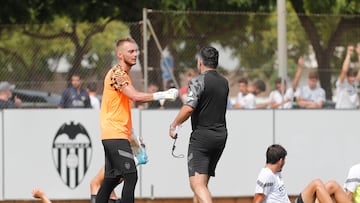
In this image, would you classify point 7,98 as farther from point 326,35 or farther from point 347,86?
point 347,86

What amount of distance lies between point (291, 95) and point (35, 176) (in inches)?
160

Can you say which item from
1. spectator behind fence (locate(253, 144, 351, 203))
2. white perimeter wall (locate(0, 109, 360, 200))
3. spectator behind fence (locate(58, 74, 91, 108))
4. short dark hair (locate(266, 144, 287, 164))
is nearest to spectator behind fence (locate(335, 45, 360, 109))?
white perimeter wall (locate(0, 109, 360, 200))

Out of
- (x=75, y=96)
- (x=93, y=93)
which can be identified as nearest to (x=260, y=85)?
(x=93, y=93)

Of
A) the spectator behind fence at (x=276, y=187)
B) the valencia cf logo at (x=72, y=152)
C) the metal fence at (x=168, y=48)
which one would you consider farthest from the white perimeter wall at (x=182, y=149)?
the spectator behind fence at (x=276, y=187)

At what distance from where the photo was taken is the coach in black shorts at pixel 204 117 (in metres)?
13.3

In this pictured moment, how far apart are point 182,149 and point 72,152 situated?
159 centimetres

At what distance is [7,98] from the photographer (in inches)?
742

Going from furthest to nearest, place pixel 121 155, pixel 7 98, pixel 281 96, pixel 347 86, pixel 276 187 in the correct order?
pixel 347 86 < pixel 281 96 < pixel 7 98 < pixel 276 187 < pixel 121 155

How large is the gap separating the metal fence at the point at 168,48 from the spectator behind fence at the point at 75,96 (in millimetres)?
187

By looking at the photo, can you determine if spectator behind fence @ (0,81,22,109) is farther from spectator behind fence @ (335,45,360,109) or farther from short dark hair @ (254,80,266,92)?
spectator behind fence @ (335,45,360,109)

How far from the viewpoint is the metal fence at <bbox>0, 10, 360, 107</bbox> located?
1905cm

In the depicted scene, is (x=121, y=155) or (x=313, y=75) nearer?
(x=121, y=155)

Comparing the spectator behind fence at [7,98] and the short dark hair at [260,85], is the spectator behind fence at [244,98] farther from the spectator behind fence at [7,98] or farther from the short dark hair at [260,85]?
the spectator behind fence at [7,98]

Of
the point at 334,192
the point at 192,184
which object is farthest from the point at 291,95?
the point at 192,184
